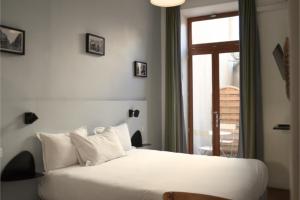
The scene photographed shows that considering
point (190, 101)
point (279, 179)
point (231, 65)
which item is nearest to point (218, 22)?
point (231, 65)

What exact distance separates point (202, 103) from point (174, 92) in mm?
565

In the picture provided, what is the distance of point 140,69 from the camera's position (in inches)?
165

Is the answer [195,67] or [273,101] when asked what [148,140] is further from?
[273,101]

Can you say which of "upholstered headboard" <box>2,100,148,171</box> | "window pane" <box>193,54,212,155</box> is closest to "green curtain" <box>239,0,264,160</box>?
"window pane" <box>193,54,212,155</box>

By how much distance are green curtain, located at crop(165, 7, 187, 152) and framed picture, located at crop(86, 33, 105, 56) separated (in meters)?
1.59

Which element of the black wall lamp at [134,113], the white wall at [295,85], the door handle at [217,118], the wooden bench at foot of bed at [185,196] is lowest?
the wooden bench at foot of bed at [185,196]

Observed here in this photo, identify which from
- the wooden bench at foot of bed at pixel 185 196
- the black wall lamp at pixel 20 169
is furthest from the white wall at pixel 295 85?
the black wall lamp at pixel 20 169

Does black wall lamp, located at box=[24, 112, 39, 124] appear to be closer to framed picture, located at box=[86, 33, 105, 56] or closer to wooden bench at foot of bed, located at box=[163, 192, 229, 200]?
framed picture, located at box=[86, 33, 105, 56]

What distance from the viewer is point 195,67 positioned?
16.1ft

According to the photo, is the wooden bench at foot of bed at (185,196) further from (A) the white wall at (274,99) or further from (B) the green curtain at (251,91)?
(A) the white wall at (274,99)

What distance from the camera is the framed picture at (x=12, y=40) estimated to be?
7.47ft

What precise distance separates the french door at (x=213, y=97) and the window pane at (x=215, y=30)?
68 mm

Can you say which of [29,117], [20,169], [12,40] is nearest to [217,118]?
[29,117]

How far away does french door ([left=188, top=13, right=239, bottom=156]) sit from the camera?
4.55 meters
